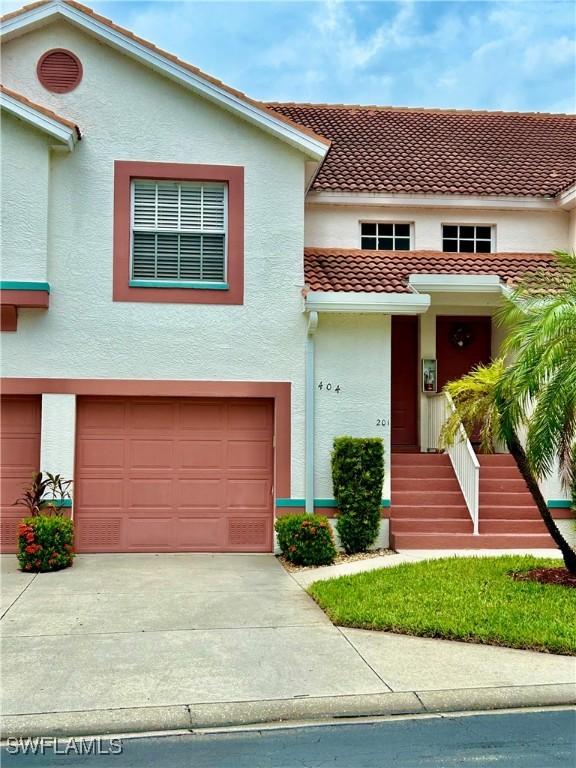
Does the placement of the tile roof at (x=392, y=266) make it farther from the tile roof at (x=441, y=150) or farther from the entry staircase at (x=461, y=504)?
the entry staircase at (x=461, y=504)

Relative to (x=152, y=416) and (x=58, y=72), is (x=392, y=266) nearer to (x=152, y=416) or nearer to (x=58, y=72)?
(x=152, y=416)

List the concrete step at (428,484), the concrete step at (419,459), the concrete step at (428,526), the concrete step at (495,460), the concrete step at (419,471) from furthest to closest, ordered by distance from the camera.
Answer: the concrete step at (495,460) < the concrete step at (419,459) < the concrete step at (419,471) < the concrete step at (428,484) < the concrete step at (428,526)

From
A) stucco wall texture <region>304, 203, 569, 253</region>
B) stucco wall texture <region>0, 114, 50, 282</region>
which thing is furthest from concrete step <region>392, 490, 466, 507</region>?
stucco wall texture <region>0, 114, 50, 282</region>

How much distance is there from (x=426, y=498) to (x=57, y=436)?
5.91 metres

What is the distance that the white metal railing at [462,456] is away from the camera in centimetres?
1159

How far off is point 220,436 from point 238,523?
138 cm

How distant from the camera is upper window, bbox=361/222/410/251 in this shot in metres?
14.4

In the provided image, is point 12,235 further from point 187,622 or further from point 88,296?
point 187,622

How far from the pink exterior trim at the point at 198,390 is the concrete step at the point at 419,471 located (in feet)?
7.25

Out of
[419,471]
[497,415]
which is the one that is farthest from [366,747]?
[419,471]

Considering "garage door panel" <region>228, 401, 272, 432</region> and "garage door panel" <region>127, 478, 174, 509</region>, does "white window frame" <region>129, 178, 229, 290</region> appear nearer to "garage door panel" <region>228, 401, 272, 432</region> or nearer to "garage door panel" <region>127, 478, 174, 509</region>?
"garage door panel" <region>228, 401, 272, 432</region>

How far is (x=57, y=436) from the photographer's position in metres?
11.3

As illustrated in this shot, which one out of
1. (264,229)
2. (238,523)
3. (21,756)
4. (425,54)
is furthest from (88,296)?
(21,756)

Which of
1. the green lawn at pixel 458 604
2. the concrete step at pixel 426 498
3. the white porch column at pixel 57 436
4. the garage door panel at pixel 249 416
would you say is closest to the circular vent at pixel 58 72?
the white porch column at pixel 57 436
